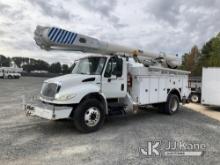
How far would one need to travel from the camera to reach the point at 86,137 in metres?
7.53

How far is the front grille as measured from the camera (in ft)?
25.8

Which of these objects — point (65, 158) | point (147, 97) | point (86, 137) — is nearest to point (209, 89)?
point (147, 97)

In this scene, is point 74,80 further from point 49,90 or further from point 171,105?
point 171,105

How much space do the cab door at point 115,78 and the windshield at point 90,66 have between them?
206 millimetres

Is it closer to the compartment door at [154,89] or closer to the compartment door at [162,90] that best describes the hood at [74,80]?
the compartment door at [154,89]

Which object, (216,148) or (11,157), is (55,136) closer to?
(11,157)

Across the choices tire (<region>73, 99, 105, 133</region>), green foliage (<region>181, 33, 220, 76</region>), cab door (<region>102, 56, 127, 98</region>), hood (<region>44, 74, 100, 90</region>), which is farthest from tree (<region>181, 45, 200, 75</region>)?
tire (<region>73, 99, 105, 133</region>)

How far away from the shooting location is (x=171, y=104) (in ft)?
39.0

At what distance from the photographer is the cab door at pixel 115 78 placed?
28.9ft

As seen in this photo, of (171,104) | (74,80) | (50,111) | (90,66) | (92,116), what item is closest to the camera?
(50,111)

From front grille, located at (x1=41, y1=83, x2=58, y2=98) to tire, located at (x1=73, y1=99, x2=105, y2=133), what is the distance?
84cm

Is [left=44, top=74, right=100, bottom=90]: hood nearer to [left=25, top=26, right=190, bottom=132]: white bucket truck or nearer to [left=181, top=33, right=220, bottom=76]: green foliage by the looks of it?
[left=25, top=26, right=190, bottom=132]: white bucket truck

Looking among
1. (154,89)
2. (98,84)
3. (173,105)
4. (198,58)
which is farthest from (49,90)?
(198,58)

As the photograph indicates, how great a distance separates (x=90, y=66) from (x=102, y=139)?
2.64 meters
